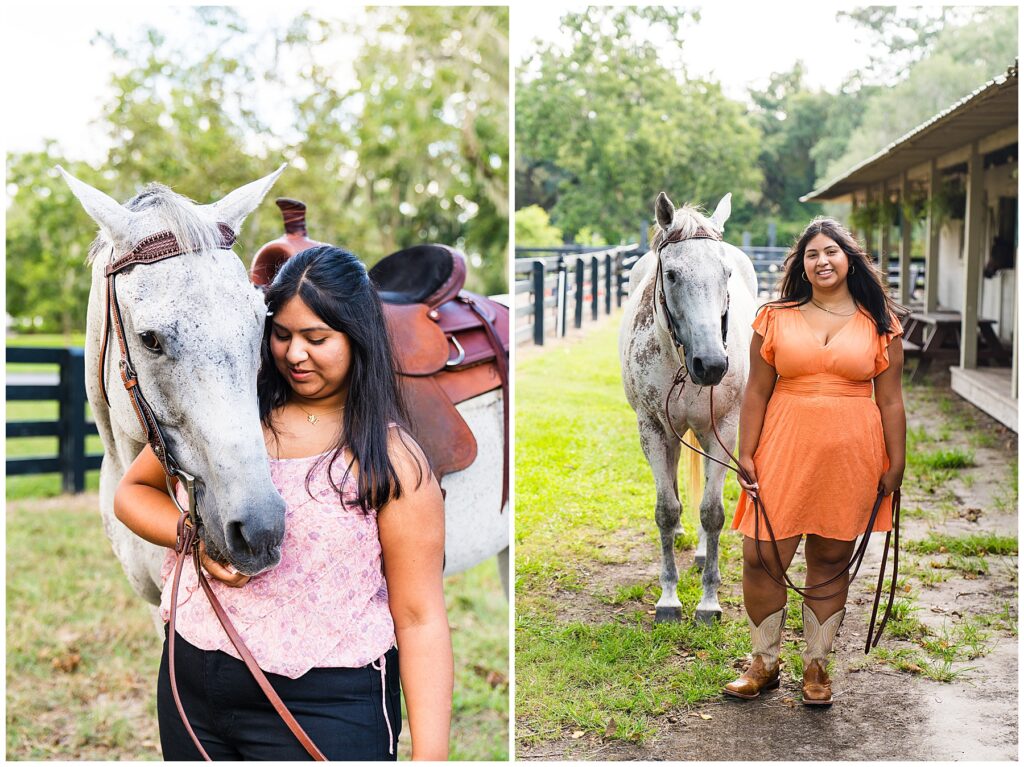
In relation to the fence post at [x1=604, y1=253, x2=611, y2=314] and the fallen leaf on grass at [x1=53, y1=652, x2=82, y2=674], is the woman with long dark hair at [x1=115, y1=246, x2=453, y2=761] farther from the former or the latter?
the fence post at [x1=604, y1=253, x2=611, y2=314]

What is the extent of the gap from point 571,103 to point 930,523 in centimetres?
246

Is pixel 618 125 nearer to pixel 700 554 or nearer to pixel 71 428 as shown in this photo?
pixel 700 554

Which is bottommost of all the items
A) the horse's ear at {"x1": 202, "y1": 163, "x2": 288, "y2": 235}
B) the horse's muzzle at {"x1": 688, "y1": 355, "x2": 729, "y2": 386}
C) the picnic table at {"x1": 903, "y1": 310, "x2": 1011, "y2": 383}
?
the picnic table at {"x1": 903, "y1": 310, "x2": 1011, "y2": 383}

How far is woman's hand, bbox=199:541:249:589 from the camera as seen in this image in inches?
54.8

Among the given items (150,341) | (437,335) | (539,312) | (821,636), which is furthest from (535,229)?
(150,341)

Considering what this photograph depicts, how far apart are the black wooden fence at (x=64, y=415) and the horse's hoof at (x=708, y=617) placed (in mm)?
5821

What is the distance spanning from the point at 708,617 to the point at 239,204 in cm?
204

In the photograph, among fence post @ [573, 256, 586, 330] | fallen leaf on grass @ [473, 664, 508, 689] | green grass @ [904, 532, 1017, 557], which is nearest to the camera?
green grass @ [904, 532, 1017, 557]

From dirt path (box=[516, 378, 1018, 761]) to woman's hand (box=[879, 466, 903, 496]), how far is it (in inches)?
25.6

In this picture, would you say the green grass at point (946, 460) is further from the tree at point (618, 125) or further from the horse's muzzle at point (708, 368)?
the horse's muzzle at point (708, 368)

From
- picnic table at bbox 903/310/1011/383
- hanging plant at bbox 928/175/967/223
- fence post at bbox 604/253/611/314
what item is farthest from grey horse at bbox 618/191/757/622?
hanging plant at bbox 928/175/967/223

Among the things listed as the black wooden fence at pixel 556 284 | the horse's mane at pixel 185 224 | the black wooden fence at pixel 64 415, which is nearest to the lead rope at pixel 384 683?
the horse's mane at pixel 185 224

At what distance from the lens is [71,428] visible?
7.09 meters

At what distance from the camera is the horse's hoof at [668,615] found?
288 cm
